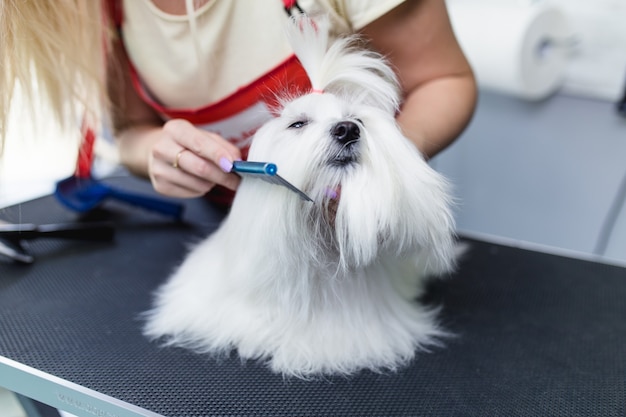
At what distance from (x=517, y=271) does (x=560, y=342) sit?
23cm

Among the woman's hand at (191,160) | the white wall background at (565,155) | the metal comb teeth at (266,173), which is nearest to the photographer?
the metal comb teeth at (266,173)

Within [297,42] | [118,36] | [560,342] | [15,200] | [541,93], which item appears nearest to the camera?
[297,42]

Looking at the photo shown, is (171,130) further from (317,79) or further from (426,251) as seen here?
(426,251)

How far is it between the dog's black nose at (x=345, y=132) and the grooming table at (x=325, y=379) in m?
0.30

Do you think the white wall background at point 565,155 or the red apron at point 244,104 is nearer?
the red apron at point 244,104

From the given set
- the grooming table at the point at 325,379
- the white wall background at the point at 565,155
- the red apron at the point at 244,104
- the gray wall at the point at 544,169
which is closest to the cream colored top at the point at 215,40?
the red apron at the point at 244,104

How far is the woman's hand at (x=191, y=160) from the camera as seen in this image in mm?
666

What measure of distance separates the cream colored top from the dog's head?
95 mm

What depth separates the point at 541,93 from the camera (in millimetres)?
1349

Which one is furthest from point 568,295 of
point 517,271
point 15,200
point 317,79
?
point 15,200

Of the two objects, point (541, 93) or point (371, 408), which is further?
point (541, 93)

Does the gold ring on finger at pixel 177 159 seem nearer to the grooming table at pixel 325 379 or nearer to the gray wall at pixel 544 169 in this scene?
the grooming table at pixel 325 379

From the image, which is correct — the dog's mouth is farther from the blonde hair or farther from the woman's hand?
the blonde hair

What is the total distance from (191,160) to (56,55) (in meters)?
0.31
